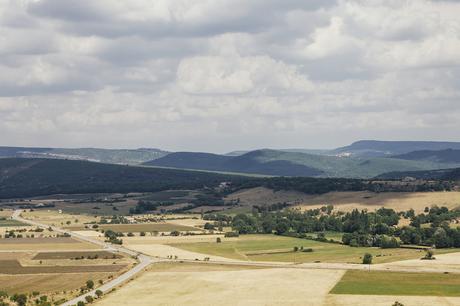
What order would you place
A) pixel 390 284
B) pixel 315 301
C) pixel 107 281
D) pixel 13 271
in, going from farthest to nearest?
pixel 13 271 → pixel 107 281 → pixel 390 284 → pixel 315 301

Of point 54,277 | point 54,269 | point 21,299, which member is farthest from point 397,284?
point 54,269

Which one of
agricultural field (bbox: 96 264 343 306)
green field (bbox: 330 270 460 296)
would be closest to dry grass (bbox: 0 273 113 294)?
agricultural field (bbox: 96 264 343 306)

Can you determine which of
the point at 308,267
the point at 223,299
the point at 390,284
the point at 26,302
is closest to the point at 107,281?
the point at 26,302

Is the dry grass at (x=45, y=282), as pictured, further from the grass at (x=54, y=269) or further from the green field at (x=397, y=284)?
the green field at (x=397, y=284)

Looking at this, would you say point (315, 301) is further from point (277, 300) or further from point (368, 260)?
point (368, 260)

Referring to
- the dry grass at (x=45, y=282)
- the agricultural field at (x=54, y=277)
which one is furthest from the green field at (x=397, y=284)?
the dry grass at (x=45, y=282)

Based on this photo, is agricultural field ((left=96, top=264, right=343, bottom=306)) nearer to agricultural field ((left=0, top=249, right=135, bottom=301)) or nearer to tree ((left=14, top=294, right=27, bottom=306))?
agricultural field ((left=0, top=249, right=135, bottom=301))
